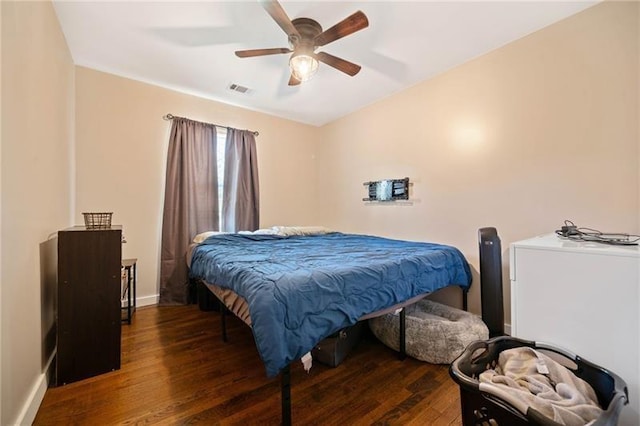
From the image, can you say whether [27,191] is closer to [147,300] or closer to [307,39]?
[307,39]

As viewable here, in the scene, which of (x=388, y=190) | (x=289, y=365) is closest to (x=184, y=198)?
(x=388, y=190)

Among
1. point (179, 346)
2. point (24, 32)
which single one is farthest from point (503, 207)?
point (24, 32)

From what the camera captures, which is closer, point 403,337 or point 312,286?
point 312,286

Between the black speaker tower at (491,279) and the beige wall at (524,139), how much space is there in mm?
349

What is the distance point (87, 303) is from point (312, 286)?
62.2 inches

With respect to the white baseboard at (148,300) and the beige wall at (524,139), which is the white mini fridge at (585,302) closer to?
the beige wall at (524,139)

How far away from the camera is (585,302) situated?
1.12 meters

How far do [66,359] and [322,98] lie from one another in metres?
3.50

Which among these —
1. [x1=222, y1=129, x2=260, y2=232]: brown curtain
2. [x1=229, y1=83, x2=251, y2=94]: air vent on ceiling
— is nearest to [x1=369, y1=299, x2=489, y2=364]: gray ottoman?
[x1=222, y1=129, x2=260, y2=232]: brown curtain

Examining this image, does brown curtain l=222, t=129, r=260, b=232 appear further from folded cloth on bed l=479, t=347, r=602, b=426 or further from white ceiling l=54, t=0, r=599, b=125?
folded cloth on bed l=479, t=347, r=602, b=426

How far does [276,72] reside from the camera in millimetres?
2850

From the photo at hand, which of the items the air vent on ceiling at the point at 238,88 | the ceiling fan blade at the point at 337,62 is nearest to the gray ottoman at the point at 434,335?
the ceiling fan blade at the point at 337,62

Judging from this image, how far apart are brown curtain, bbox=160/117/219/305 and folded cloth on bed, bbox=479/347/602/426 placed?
10.3 ft

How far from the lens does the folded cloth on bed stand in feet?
2.89
